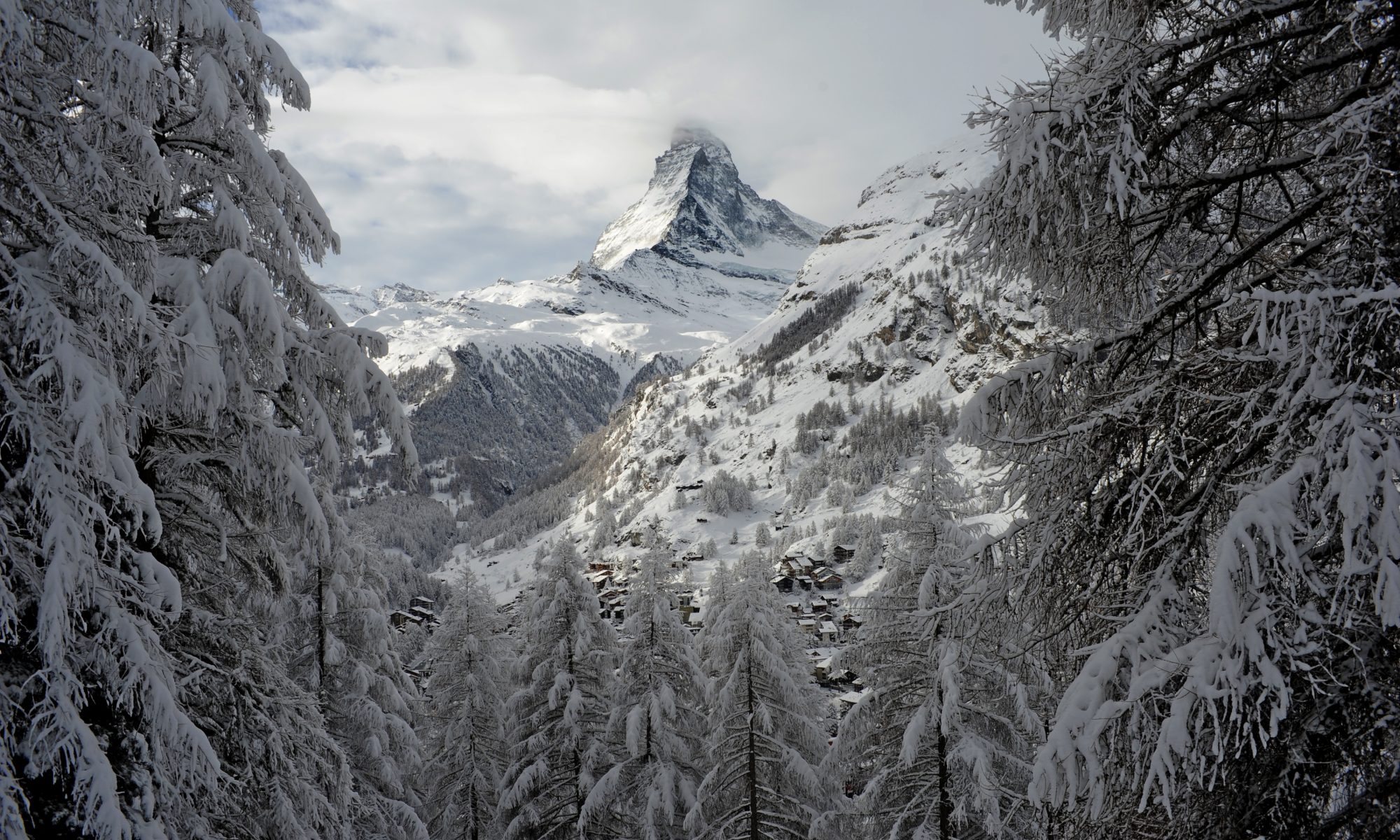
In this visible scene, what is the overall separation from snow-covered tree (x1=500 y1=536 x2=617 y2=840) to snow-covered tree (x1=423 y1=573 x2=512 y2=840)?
1.77 metres

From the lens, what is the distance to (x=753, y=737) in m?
13.2

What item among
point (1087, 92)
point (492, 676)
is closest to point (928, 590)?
point (1087, 92)

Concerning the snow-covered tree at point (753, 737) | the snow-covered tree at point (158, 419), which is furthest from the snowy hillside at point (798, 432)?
the snow-covered tree at point (158, 419)

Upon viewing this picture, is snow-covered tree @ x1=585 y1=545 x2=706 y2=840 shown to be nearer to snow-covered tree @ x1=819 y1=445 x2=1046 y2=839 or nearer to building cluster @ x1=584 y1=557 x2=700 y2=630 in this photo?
snow-covered tree @ x1=819 y1=445 x2=1046 y2=839

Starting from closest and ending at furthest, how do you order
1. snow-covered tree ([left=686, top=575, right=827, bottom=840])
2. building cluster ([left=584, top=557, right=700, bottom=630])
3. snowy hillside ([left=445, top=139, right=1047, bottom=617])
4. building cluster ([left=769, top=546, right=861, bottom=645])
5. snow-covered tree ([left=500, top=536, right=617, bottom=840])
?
snow-covered tree ([left=686, top=575, right=827, bottom=840])
snow-covered tree ([left=500, top=536, right=617, bottom=840])
building cluster ([left=769, top=546, right=861, bottom=645])
building cluster ([left=584, top=557, right=700, bottom=630])
snowy hillside ([left=445, top=139, right=1047, bottom=617])

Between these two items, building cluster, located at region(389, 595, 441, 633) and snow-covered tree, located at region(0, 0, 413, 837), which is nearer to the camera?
snow-covered tree, located at region(0, 0, 413, 837)

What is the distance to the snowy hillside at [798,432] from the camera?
89.5 metres

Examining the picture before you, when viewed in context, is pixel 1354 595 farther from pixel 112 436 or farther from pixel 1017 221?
pixel 112 436

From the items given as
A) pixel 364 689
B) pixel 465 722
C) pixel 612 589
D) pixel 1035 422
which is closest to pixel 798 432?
pixel 612 589

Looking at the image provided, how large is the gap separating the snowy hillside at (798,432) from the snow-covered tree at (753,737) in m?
49.1

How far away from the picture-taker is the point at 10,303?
3643mm

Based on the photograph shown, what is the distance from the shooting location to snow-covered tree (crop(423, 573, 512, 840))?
16.1 m

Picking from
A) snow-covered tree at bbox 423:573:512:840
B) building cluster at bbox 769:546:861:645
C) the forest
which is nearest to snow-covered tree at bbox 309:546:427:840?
snow-covered tree at bbox 423:573:512:840

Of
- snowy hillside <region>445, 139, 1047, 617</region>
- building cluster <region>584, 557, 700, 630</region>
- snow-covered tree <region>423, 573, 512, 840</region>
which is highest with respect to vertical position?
snowy hillside <region>445, 139, 1047, 617</region>
